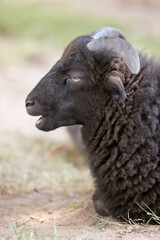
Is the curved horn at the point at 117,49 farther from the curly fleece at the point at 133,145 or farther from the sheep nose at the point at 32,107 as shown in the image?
the sheep nose at the point at 32,107

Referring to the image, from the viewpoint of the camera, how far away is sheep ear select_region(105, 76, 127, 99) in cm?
388

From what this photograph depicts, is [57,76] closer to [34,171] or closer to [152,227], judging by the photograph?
[152,227]

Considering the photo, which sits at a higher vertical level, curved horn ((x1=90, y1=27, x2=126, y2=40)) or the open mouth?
curved horn ((x1=90, y1=27, x2=126, y2=40))

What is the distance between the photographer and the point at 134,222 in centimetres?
410

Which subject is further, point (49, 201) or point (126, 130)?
point (49, 201)

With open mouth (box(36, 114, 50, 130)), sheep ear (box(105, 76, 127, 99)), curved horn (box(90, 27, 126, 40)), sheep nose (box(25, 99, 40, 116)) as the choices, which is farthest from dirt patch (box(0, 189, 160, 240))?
curved horn (box(90, 27, 126, 40))

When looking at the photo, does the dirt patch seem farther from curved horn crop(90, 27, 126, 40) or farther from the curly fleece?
curved horn crop(90, 27, 126, 40)

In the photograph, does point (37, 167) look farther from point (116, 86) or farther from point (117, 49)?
point (117, 49)

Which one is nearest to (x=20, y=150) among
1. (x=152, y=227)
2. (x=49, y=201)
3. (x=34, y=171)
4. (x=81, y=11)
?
(x=34, y=171)

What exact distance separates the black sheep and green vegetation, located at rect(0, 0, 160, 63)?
8721 mm

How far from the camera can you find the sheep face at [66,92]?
414cm

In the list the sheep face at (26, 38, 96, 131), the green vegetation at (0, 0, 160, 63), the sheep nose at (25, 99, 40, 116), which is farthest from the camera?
the green vegetation at (0, 0, 160, 63)

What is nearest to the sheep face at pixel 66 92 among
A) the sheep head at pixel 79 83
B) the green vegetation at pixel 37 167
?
the sheep head at pixel 79 83

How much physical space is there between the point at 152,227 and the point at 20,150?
3.87m
